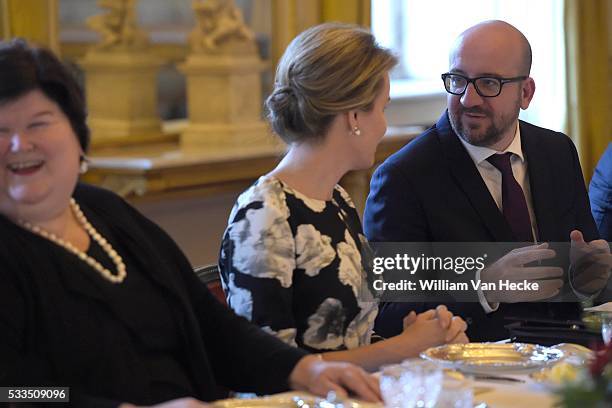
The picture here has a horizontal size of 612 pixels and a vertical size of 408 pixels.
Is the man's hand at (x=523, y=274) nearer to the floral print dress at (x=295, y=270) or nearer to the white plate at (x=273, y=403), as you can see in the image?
the floral print dress at (x=295, y=270)

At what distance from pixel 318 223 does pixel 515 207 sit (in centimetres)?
90

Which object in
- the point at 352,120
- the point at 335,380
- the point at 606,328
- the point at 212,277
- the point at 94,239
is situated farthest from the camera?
the point at 212,277

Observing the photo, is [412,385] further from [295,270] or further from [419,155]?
[419,155]

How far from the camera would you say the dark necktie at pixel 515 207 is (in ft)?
10.8

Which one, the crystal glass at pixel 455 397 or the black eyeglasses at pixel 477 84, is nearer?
the crystal glass at pixel 455 397

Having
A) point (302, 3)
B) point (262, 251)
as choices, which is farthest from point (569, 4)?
point (262, 251)

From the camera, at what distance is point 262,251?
2.50 meters

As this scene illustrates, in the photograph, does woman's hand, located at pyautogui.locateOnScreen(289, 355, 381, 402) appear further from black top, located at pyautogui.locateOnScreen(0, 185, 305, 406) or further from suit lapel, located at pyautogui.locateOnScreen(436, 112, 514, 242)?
suit lapel, located at pyautogui.locateOnScreen(436, 112, 514, 242)

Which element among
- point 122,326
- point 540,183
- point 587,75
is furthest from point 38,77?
point 587,75

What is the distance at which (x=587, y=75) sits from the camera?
6.66 metres

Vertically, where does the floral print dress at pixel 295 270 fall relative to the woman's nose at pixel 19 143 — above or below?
below

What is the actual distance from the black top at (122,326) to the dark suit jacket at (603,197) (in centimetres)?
210

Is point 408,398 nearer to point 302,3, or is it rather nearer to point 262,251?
point 262,251

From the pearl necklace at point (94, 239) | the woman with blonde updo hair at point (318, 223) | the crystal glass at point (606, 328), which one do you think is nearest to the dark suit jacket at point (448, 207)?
the woman with blonde updo hair at point (318, 223)
